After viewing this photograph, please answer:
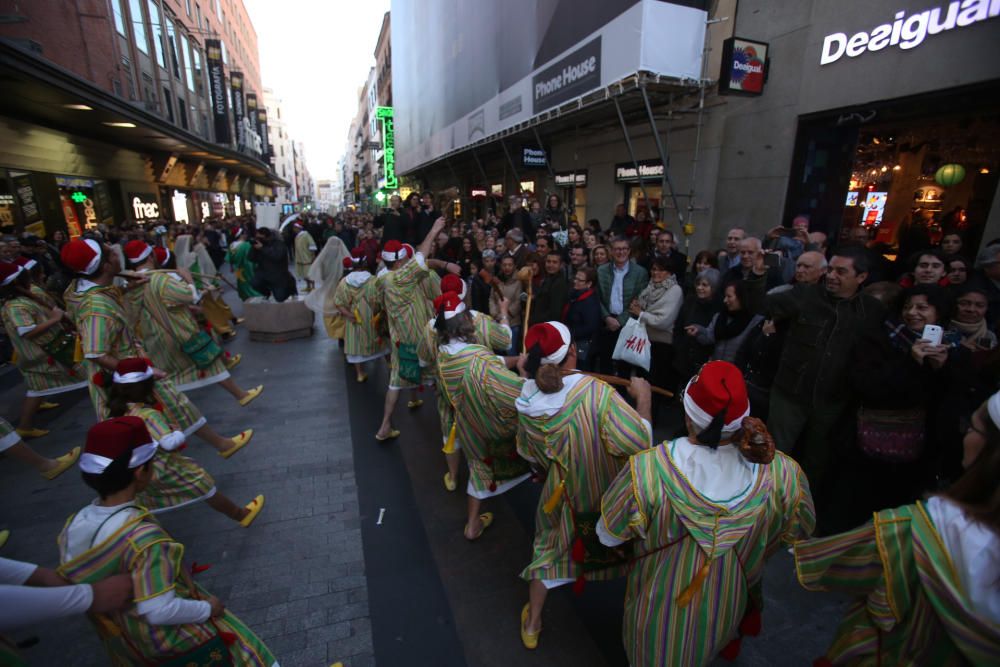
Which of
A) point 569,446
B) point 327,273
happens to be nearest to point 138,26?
point 327,273

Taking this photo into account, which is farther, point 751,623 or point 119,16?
point 119,16

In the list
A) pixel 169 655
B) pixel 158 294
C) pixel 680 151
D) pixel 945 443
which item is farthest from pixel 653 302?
pixel 680 151

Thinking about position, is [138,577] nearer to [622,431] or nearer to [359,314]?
[622,431]

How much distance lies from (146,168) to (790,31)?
77.6 ft

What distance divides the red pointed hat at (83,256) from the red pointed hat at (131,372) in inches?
49.6

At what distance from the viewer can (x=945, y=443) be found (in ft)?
8.75

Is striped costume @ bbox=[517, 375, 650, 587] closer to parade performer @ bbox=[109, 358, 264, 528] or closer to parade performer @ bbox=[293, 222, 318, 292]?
parade performer @ bbox=[109, 358, 264, 528]

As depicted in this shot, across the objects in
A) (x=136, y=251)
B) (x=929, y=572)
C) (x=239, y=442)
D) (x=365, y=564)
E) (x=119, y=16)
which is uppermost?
(x=119, y=16)

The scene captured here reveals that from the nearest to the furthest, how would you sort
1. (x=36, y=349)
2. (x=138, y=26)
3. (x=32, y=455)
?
1. (x=32, y=455)
2. (x=36, y=349)
3. (x=138, y=26)

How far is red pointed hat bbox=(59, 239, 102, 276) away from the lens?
3.44 m

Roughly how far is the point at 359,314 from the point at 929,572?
5230 millimetres

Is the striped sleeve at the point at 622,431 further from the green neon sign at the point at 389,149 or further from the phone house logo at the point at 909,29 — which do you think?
the green neon sign at the point at 389,149

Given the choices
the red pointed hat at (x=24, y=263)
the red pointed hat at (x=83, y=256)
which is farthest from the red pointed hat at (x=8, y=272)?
the red pointed hat at (x=83, y=256)

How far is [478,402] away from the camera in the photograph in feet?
9.36
